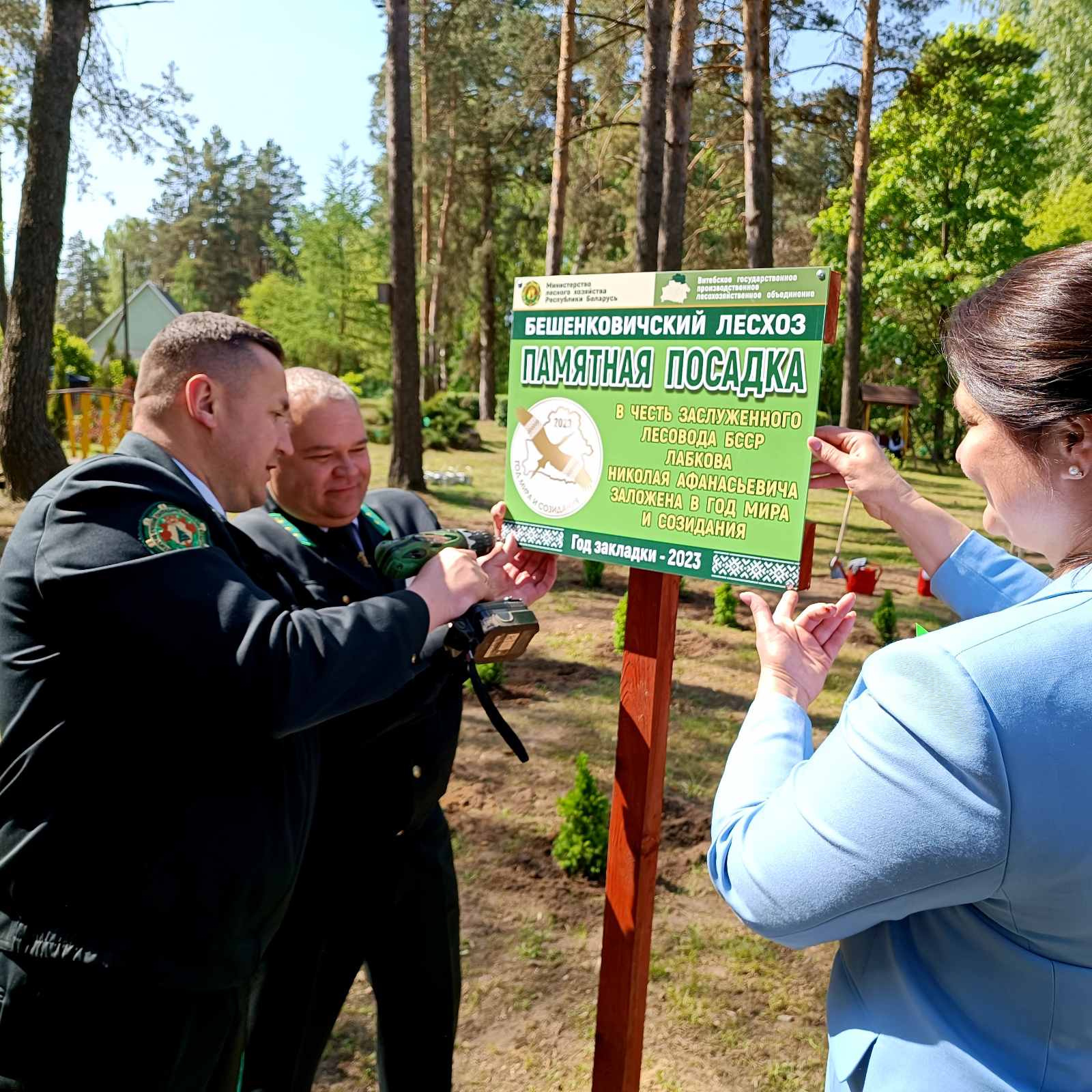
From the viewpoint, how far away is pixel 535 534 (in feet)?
7.91

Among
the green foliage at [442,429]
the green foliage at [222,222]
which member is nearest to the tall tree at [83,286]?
the green foliage at [222,222]

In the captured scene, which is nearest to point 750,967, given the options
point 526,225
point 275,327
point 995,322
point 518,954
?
point 518,954

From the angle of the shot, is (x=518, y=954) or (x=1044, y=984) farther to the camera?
(x=518, y=954)

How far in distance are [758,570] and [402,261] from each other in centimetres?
1222

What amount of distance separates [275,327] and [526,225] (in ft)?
38.2

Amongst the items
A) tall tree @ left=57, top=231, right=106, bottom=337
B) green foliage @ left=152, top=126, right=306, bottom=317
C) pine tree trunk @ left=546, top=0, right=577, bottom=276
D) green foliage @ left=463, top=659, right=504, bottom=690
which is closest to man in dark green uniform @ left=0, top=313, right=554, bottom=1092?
green foliage @ left=463, top=659, right=504, bottom=690

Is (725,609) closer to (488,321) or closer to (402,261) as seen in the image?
(402,261)

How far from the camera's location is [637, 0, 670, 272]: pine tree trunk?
9.43 meters

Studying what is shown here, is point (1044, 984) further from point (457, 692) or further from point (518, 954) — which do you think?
point (518, 954)

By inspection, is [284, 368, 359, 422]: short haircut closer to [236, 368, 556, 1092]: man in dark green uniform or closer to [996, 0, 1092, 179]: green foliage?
[236, 368, 556, 1092]: man in dark green uniform

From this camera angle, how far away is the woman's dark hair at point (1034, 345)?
1.12 metres

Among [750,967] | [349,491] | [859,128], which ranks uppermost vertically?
[859,128]

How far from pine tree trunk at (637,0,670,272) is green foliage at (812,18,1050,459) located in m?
15.5

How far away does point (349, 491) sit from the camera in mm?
2414
